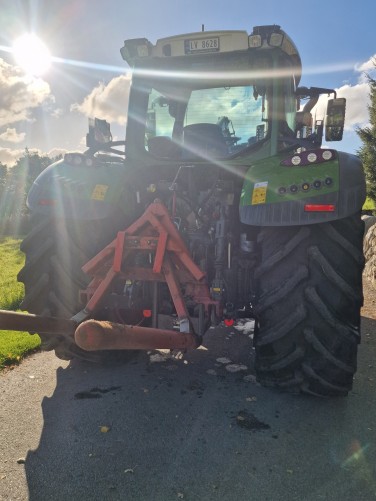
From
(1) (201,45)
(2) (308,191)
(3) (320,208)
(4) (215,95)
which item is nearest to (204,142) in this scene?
(4) (215,95)

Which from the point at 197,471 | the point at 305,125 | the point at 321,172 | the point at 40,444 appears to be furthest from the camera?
the point at 305,125

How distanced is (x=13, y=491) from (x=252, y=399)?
1665mm

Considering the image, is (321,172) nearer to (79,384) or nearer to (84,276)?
(84,276)

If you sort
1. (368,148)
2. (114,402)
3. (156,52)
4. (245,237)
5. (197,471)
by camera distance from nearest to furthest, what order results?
(197,471), (114,402), (245,237), (156,52), (368,148)

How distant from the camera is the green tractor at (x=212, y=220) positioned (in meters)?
2.63

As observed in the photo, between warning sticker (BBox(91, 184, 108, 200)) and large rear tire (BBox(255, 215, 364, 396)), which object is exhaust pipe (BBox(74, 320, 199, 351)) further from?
warning sticker (BBox(91, 184, 108, 200))

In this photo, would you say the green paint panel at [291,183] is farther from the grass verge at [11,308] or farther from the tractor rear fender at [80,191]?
the grass verge at [11,308]

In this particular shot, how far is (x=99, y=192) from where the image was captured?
127 inches

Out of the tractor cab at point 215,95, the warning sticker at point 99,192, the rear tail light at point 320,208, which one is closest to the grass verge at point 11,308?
the warning sticker at point 99,192

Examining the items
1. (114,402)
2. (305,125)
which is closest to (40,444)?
(114,402)

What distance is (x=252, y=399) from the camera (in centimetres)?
292

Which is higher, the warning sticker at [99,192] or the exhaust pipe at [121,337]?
the warning sticker at [99,192]

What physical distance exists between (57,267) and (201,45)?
2320 millimetres

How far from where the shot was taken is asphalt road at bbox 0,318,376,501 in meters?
1.97
